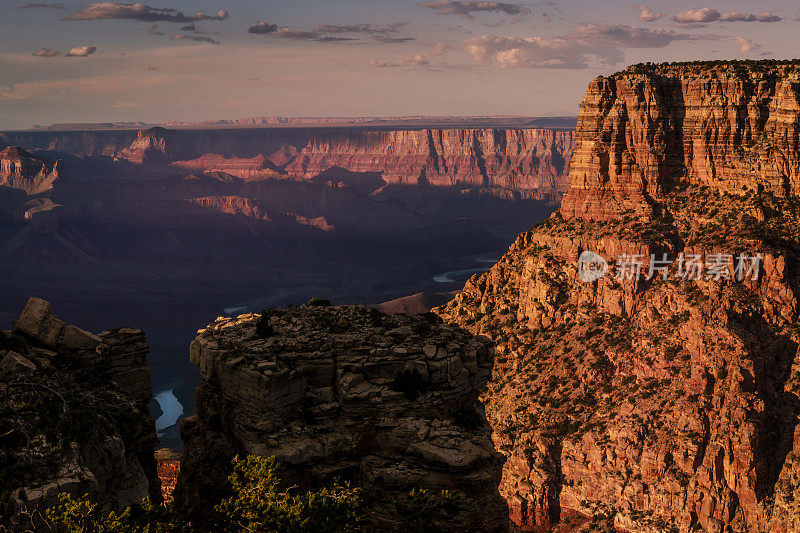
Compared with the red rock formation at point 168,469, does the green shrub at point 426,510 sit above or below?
above

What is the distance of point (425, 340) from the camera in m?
45.5

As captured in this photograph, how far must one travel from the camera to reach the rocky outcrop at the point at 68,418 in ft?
111

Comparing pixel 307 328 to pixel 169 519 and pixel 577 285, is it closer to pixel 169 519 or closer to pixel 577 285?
pixel 169 519

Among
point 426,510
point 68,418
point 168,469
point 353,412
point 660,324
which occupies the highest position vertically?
point 68,418

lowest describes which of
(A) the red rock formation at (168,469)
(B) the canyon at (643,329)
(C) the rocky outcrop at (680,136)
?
(A) the red rock formation at (168,469)

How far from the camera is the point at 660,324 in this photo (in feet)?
355

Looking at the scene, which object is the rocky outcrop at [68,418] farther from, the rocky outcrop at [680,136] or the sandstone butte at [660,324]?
the rocky outcrop at [680,136]

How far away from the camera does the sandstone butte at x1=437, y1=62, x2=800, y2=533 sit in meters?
96.2

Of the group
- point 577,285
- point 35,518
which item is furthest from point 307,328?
point 577,285

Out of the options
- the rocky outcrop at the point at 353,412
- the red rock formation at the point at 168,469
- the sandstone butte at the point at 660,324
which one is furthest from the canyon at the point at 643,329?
the red rock formation at the point at 168,469

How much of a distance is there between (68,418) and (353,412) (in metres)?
14.8

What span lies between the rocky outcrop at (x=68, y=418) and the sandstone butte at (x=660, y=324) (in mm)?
67691

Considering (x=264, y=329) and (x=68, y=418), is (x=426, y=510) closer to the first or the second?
(x=264, y=329)

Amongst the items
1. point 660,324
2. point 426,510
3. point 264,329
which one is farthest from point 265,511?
point 660,324
